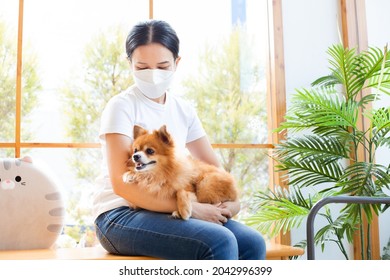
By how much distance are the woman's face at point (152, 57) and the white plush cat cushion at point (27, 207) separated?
1.96ft

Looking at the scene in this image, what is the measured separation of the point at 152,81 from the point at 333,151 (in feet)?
3.84

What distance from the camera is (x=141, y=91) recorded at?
1.76 metres

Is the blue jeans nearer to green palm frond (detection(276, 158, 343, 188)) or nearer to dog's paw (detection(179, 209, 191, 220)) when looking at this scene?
dog's paw (detection(179, 209, 191, 220))

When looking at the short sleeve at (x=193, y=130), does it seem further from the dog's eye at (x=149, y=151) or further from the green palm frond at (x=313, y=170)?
the green palm frond at (x=313, y=170)

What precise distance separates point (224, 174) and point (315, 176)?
96 centimetres

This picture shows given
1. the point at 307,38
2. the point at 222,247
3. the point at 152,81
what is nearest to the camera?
the point at 222,247

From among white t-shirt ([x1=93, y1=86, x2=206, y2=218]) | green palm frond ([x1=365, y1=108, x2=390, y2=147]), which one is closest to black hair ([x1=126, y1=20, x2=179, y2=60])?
white t-shirt ([x1=93, y1=86, x2=206, y2=218])

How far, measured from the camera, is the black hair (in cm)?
171

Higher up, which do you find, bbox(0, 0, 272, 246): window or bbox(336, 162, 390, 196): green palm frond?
bbox(0, 0, 272, 246): window

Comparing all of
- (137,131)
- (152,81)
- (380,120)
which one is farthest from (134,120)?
(380,120)

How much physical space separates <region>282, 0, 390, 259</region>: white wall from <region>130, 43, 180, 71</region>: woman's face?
1.25 metres

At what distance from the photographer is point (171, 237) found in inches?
57.5

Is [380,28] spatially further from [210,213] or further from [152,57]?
[210,213]

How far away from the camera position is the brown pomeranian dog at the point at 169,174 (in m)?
1.60
